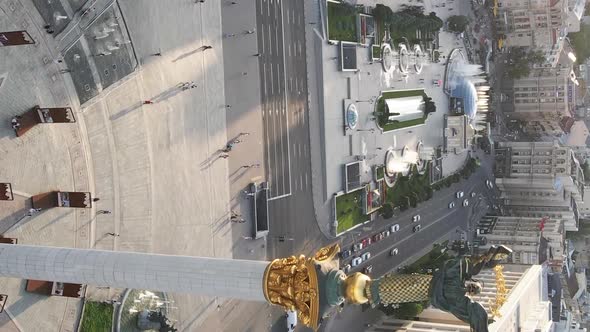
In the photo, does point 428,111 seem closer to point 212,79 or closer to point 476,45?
point 476,45

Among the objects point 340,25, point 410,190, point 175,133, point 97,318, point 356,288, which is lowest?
point 97,318

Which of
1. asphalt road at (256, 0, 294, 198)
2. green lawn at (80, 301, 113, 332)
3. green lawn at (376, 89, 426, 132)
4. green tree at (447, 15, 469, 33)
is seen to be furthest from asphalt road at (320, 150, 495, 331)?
green lawn at (80, 301, 113, 332)

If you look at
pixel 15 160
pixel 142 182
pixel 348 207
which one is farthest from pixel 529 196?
pixel 15 160

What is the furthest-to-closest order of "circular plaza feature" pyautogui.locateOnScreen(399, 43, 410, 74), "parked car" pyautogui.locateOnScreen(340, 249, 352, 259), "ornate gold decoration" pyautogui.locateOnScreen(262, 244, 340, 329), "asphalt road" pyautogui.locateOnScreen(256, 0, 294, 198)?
"circular plaza feature" pyautogui.locateOnScreen(399, 43, 410, 74) < "parked car" pyautogui.locateOnScreen(340, 249, 352, 259) < "asphalt road" pyautogui.locateOnScreen(256, 0, 294, 198) < "ornate gold decoration" pyautogui.locateOnScreen(262, 244, 340, 329)

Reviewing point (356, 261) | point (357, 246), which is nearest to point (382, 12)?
point (357, 246)

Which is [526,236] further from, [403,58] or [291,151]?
[291,151]

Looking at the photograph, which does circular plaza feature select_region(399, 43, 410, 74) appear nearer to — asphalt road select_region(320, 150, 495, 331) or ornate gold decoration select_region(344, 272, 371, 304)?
asphalt road select_region(320, 150, 495, 331)
